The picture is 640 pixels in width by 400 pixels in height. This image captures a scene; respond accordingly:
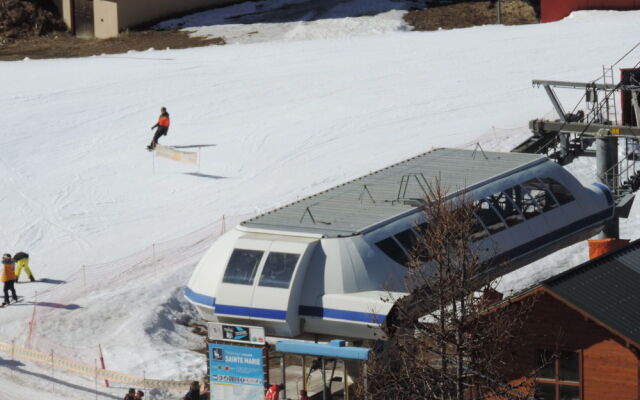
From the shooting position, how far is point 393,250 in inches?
1077

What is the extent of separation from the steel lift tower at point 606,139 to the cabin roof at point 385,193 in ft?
11.5

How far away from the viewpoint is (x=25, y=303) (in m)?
33.7

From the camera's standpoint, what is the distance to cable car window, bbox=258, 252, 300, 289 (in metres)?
26.5

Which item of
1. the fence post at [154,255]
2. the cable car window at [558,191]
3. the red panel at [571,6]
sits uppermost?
the red panel at [571,6]

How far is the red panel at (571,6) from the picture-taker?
57.2 m

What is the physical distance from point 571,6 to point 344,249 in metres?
33.7

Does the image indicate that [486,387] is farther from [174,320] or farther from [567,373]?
[174,320]

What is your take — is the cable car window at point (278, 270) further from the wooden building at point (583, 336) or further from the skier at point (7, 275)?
the skier at point (7, 275)

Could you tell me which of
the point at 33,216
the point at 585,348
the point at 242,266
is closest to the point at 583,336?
the point at 585,348

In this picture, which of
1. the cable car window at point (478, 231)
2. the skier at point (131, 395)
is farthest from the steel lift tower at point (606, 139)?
the skier at point (131, 395)

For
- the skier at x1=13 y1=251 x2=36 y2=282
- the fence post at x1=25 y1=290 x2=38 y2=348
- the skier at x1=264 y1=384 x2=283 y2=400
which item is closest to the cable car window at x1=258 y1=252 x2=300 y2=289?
the skier at x1=264 y1=384 x2=283 y2=400

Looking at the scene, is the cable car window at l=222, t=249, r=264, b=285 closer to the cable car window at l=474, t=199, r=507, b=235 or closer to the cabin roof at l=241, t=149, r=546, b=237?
the cabin roof at l=241, t=149, r=546, b=237

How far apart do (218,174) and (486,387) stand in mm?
22366

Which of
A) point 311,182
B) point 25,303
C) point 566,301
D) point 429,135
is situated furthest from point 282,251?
point 429,135
